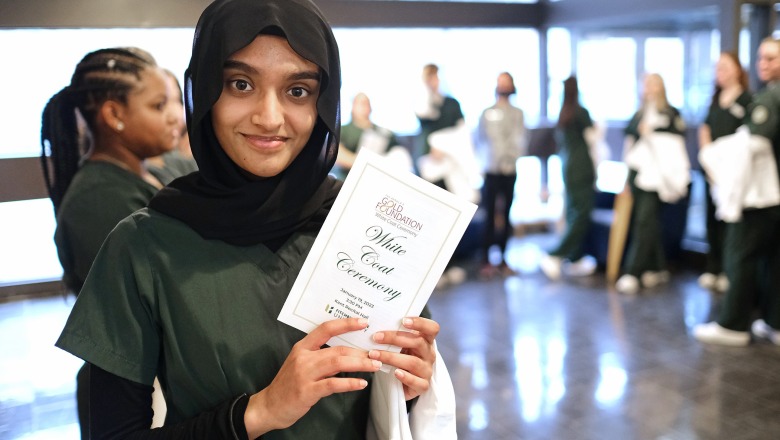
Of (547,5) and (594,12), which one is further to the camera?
(547,5)

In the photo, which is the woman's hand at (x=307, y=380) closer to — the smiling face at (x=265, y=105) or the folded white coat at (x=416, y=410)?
the folded white coat at (x=416, y=410)

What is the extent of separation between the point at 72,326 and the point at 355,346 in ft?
1.28

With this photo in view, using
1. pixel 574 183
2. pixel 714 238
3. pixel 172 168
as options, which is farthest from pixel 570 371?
pixel 172 168

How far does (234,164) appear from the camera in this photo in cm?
104

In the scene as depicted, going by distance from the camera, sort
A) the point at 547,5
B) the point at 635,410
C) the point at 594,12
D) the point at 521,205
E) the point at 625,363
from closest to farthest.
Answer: the point at 635,410 → the point at 625,363 → the point at 594,12 → the point at 547,5 → the point at 521,205

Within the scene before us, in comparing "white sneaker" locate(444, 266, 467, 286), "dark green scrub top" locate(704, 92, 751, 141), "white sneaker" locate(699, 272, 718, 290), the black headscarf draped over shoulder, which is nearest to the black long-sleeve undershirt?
the black headscarf draped over shoulder

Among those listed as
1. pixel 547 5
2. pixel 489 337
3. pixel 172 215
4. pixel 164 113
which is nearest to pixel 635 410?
pixel 489 337

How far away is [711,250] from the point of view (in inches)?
228

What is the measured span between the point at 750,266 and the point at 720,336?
0.47m

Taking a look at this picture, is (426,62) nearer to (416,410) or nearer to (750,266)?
(750,266)

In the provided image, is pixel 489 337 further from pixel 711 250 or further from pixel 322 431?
pixel 322 431

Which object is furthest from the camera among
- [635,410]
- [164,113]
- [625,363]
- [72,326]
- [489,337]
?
[489,337]

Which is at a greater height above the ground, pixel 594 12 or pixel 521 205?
pixel 594 12

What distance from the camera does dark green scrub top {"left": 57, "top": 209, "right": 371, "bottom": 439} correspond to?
3.23 ft
